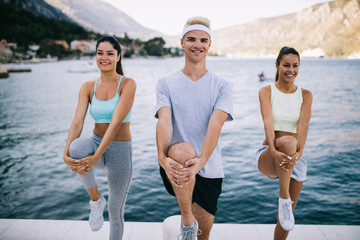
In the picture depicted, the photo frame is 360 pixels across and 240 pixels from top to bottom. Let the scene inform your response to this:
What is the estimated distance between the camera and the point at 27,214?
718 cm

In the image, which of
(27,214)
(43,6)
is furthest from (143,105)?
(43,6)

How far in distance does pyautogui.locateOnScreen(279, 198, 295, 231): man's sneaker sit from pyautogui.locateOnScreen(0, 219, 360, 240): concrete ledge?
733mm

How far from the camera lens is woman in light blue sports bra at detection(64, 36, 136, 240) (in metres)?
2.72

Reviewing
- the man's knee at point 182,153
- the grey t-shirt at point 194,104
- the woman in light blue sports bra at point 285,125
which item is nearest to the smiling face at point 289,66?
the woman in light blue sports bra at point 285,125

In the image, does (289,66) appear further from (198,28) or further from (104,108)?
(104,108)

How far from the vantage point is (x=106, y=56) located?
2.75 m

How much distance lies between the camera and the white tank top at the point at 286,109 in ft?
9.35

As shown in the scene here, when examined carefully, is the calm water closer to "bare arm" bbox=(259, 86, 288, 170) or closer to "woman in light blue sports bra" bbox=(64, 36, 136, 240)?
"woman in light blue sports bra" bbox=(64, 36, 136, 240)

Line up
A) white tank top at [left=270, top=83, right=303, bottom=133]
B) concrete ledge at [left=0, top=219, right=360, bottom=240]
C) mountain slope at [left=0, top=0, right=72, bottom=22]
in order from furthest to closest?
mountain slope at [left=0, top=0, right=72, bottom=22] → concrete ledge at [left=0, top=219, right=360, bottom=240] → white tank top at [left=270, top=83, right=303, bottom=133]

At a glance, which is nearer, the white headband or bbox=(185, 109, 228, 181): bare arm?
bbox=(185, 109, 228, 181): bare arm

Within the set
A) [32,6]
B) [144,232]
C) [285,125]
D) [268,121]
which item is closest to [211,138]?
[268,121]

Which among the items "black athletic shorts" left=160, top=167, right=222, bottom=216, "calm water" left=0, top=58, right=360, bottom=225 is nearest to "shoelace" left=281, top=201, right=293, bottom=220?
"black athletic shorts" left=160, top=167, right=222, bottom=216

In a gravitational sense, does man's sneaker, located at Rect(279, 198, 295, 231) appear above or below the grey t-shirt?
below

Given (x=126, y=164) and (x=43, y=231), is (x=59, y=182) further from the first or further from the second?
(x=126, y=164)
